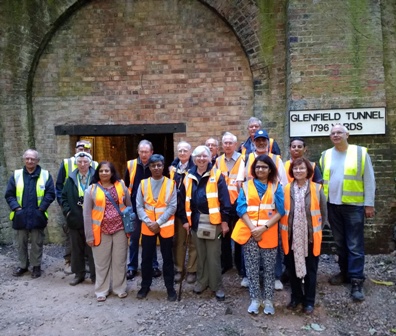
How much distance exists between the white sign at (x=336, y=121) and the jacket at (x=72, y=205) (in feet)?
12.0

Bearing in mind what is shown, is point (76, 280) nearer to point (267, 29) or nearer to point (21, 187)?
point (21, 187)

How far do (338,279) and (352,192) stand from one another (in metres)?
1.22

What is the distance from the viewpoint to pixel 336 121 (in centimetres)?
598

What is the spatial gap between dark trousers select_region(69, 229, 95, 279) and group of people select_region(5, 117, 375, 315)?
14 mm

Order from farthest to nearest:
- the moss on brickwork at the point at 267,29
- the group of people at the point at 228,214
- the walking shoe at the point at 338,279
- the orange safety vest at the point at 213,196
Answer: the moss on brickwork at the point at 267,29 → the walking shoe at the point at 338,279 → the orange safety vest at the point at 213,196 → the group of people at the point at 228,214

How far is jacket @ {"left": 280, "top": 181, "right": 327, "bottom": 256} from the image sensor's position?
156 inches

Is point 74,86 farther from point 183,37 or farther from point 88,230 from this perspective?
point 88,230

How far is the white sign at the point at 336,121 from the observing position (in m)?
5.91

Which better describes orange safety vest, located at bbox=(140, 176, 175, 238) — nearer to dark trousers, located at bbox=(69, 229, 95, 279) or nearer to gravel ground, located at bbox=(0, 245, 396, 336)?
gravel ground, located at bbox=(0, 245, 396, 336)

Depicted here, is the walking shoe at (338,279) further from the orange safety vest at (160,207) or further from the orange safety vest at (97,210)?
the orange safety vest at (97,210)

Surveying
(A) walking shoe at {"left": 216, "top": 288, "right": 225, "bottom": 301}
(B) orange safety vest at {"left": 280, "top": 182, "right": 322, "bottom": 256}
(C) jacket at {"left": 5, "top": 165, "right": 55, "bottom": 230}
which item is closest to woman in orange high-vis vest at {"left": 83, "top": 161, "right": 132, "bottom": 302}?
(A) walking shoe at {"left": 216, "top": 288, "right": 225, "bottom": 301}

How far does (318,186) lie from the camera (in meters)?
4.06

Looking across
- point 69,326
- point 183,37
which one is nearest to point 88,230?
point 69,326

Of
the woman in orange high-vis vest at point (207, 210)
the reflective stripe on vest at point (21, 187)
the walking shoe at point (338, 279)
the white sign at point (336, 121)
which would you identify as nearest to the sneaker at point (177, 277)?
the woman in orange high-vis vest at point (207, 210)
